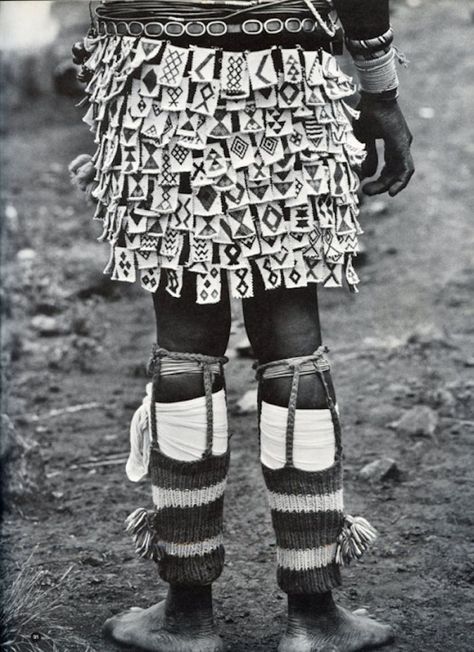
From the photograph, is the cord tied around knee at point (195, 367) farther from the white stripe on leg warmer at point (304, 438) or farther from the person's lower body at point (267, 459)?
the white stripe on leg warmer at point (304, 438)

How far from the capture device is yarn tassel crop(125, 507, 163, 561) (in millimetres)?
2311

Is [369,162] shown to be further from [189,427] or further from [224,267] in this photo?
[189,427]

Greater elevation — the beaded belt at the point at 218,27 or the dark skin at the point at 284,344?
the beaded belt at the point at 218,27

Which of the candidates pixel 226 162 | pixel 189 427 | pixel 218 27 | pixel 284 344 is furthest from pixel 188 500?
pixel 218 27

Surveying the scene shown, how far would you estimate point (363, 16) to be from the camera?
84.6 inches

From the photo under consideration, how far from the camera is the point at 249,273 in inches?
83.5

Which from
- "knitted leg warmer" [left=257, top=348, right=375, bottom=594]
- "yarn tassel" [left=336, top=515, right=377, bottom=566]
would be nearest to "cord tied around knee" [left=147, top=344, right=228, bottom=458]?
"knitted leg warmer" [left=257, top=348, right=375, bottom=594]

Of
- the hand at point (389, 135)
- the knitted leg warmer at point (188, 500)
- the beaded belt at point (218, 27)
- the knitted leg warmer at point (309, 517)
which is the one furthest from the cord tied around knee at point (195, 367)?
the beaded belt at point (218, 27)

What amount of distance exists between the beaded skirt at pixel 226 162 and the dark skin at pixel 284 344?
3.1 inches

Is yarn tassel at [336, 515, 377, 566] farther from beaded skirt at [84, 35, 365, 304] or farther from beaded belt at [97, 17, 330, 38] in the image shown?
beaded belt at [97, 17, 330, 38]

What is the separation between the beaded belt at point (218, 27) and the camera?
80.4 inches

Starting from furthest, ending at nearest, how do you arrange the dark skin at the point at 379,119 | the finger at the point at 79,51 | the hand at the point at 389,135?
the finger at the point at 79,51
the hand at the point at 389,135
the dark skin at the point at 379,119

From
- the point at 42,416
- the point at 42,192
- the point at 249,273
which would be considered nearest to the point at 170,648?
the point at 249,273

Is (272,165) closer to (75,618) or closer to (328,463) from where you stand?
(328,463)
